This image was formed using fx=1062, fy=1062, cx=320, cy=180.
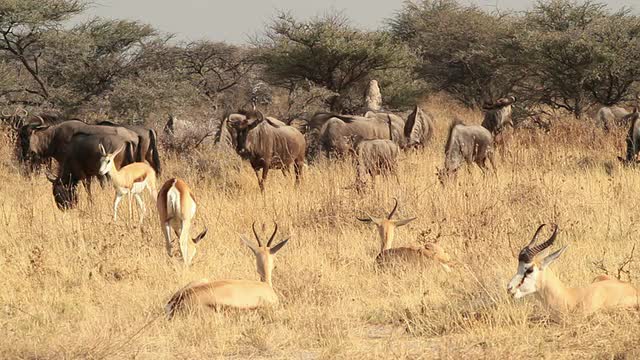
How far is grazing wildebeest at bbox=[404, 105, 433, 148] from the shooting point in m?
18.8

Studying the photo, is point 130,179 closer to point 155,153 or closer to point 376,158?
point 155,153

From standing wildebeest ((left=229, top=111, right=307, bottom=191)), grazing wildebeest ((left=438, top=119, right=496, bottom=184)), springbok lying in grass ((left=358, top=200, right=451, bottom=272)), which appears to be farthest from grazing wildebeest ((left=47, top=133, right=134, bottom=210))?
springbok lying in grass ((left=358, top=200, right=451, bottom=272))

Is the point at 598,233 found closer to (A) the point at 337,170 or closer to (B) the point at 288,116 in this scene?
(A) the point at 337,170

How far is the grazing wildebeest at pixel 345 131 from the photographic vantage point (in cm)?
1717

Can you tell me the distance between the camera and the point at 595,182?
43.4ft

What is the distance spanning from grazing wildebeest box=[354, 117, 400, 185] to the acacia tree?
12.6 m

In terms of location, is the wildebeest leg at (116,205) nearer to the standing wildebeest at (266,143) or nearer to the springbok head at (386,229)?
the standing wildebeest at (266,143)

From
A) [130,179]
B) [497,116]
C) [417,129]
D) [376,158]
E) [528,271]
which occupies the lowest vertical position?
[130,179]

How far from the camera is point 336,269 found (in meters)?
9.38

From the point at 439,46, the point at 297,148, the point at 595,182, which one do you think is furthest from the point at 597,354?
the point at 439,46

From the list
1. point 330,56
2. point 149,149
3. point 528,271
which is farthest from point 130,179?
point 330,56

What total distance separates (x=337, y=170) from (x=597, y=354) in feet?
28.4

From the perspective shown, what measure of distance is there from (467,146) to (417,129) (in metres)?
4.41

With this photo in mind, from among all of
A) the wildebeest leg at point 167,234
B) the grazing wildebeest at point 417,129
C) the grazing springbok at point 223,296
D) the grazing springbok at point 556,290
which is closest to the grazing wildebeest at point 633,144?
the grazing wildebeest at point 417,129
